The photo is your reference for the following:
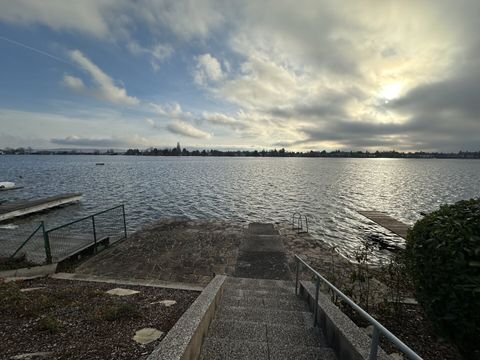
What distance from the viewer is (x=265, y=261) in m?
8.59

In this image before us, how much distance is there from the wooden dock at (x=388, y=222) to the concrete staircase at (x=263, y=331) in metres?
14.7

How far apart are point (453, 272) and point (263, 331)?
8.60ft

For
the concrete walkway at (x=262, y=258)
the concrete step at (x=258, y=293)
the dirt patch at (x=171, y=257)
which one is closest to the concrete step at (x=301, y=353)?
the concrete step at (x=258, y=293)

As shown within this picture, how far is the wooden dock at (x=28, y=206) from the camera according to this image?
17.8 meters

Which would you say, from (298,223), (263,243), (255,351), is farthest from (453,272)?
(298,223)

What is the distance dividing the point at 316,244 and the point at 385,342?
29.2 feet

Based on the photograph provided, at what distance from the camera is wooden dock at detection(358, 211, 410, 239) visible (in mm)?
16587

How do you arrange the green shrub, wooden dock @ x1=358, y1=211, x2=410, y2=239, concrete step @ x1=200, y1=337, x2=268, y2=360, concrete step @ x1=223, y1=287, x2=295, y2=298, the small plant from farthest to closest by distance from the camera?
wooden dock @ x1=358, y1=211, x2=410, y2=239
concrete step @ x1=223, y1=287, x2=295, y2=298
the small plant
concrete step @ x1=200, y1=337, x2=268, y2=360
the green shrub

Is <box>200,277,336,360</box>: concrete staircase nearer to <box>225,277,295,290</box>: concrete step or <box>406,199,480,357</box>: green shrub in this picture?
<box>225,277,295,290</box>: concrete step

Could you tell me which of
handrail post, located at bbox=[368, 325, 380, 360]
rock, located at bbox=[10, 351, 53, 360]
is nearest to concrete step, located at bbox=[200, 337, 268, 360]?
handrail post, located at bbox=[368, 325, 380, 360]

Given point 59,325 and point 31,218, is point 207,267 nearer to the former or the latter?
point 59,325

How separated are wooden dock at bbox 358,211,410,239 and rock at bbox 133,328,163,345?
17071 millimetres

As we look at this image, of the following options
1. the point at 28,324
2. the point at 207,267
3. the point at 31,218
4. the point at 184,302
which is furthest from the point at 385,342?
the point at 31,218

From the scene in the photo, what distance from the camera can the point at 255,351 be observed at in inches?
118
